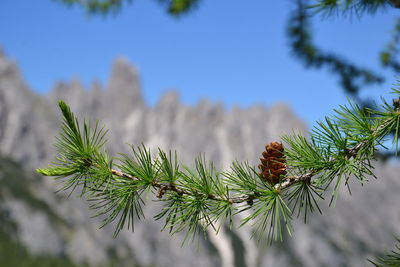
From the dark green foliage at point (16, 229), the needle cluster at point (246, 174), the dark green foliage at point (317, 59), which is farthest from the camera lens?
the dark green foliage at point (16, 229)

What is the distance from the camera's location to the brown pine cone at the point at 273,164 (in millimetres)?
2549

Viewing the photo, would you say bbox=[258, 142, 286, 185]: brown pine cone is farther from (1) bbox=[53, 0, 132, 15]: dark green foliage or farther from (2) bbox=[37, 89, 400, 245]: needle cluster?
(1) bbox=[53, 0, 132, 15]: dark green foliage

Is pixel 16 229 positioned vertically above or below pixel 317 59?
above

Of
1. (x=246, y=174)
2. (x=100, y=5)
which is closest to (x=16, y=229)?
(x=100, y=5)

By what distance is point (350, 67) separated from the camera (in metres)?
7.08

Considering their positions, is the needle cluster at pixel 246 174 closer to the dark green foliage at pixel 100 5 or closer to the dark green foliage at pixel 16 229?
the dark green foliage at pixel 100 5

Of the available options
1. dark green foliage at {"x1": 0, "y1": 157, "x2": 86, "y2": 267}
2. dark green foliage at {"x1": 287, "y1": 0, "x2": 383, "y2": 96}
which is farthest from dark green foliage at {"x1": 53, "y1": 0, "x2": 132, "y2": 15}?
dark green foliage at {"x1": 0, "y1": 157, "x2": 86, "y2": 267}

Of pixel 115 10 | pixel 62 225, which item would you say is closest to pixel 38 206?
pixel 62 225

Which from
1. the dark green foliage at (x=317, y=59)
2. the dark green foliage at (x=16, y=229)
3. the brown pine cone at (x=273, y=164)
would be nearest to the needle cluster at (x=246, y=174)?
the brown pine cone at (x=273, y=164)

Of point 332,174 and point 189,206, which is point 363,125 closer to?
point 332,174

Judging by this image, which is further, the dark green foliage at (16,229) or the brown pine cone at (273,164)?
the dark green foliage at (16,229)

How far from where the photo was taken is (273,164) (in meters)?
2.56

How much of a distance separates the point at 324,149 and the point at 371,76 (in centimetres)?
522

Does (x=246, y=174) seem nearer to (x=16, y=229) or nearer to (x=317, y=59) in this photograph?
(x=317, y=59)
